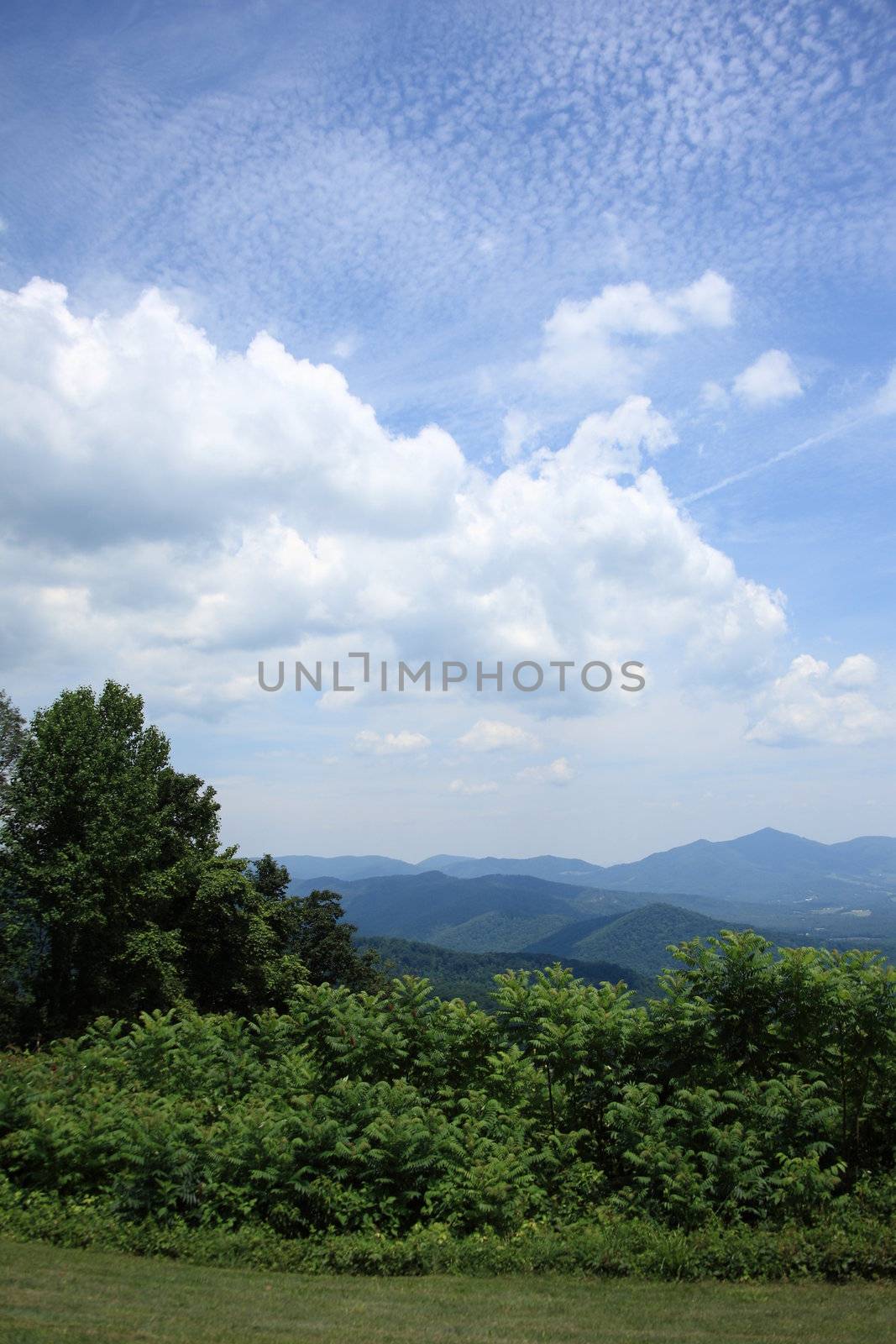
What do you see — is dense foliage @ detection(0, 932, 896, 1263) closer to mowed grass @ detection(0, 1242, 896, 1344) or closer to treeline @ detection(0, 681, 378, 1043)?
mowed grass @ detection(0, 1242, 896, 1344)

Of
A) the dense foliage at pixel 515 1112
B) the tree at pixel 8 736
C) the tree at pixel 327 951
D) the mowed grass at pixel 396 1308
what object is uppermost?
the tree at pixel 8 736

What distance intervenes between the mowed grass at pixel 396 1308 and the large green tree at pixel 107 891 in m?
21.3

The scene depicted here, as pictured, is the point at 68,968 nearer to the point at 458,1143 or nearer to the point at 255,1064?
the point at 255,1064

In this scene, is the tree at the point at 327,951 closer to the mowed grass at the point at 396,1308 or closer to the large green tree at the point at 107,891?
the large green tree at the point at 107,891

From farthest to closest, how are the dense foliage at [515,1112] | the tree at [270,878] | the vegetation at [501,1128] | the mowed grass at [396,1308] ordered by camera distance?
the tree at [270,878] < the dense foliage at [515,1112] < the vegetation at [501,1128] < the mowed grass at [396,1308]

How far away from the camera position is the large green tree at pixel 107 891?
28.7 metres

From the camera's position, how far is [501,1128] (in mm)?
11016

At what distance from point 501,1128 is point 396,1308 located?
11.1 feet

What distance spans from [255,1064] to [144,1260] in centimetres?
405

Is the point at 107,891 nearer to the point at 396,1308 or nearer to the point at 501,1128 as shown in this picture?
the point at 501,1128

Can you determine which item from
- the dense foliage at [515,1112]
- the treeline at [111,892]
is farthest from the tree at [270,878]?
the dense foliage at [515,1112]

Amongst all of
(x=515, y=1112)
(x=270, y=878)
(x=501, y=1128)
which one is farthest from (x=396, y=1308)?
(x=270, y=878)

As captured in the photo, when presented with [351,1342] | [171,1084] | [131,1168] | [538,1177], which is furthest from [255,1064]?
[351,1342]

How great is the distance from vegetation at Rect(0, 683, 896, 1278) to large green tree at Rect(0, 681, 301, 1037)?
14448mm
